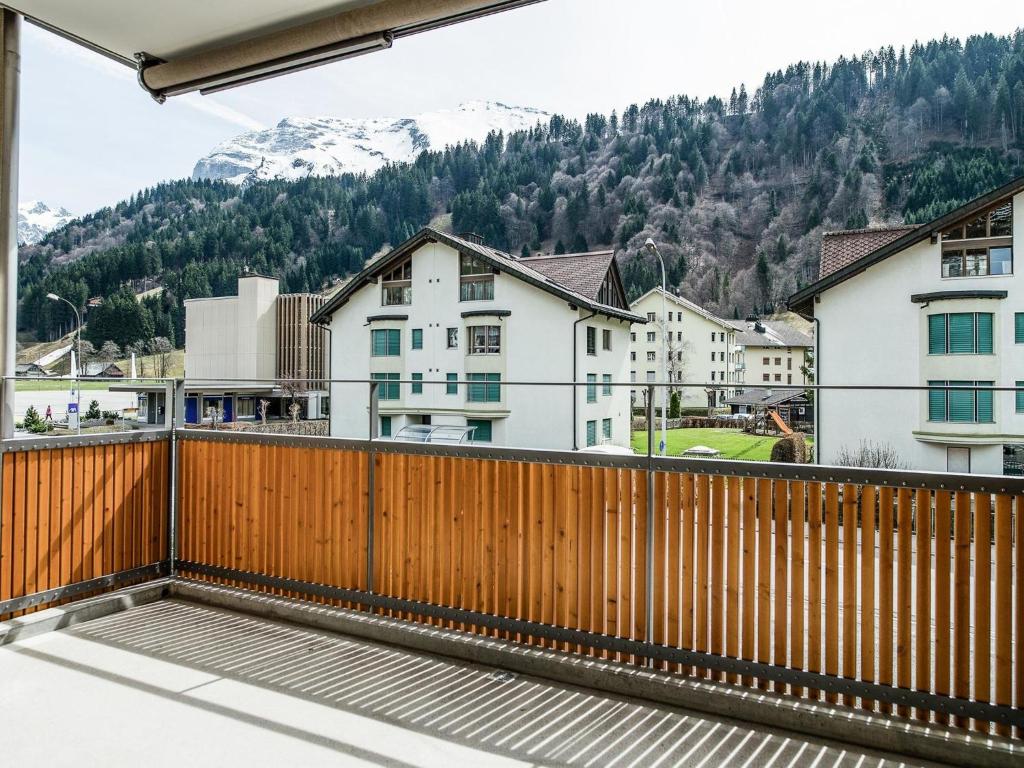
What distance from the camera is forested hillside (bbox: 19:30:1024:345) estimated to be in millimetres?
34562

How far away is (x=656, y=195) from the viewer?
51906mm

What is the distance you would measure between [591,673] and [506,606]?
46cm

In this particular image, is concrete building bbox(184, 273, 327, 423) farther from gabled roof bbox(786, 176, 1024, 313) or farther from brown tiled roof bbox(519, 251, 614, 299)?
gabled roof bbox(786, 176, 1024, 313)

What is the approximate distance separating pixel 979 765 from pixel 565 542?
1421mm

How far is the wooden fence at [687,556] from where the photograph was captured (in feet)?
6.36

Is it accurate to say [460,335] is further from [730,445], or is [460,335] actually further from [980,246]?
[730,445]

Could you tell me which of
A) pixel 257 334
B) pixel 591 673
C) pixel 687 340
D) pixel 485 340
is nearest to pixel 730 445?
pixel 591 673

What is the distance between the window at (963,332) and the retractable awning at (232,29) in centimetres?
1586

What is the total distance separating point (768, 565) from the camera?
7.23ft

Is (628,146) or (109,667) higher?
(628,146)

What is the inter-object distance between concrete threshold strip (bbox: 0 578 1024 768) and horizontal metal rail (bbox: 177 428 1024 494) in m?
0.73

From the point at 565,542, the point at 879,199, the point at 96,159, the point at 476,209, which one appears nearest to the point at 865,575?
the point at 565,542

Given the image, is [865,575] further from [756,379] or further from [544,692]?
[756,379]

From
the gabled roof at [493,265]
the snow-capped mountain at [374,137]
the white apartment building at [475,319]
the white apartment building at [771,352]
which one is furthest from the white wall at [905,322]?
the snow-capped mountain at [374,137]
